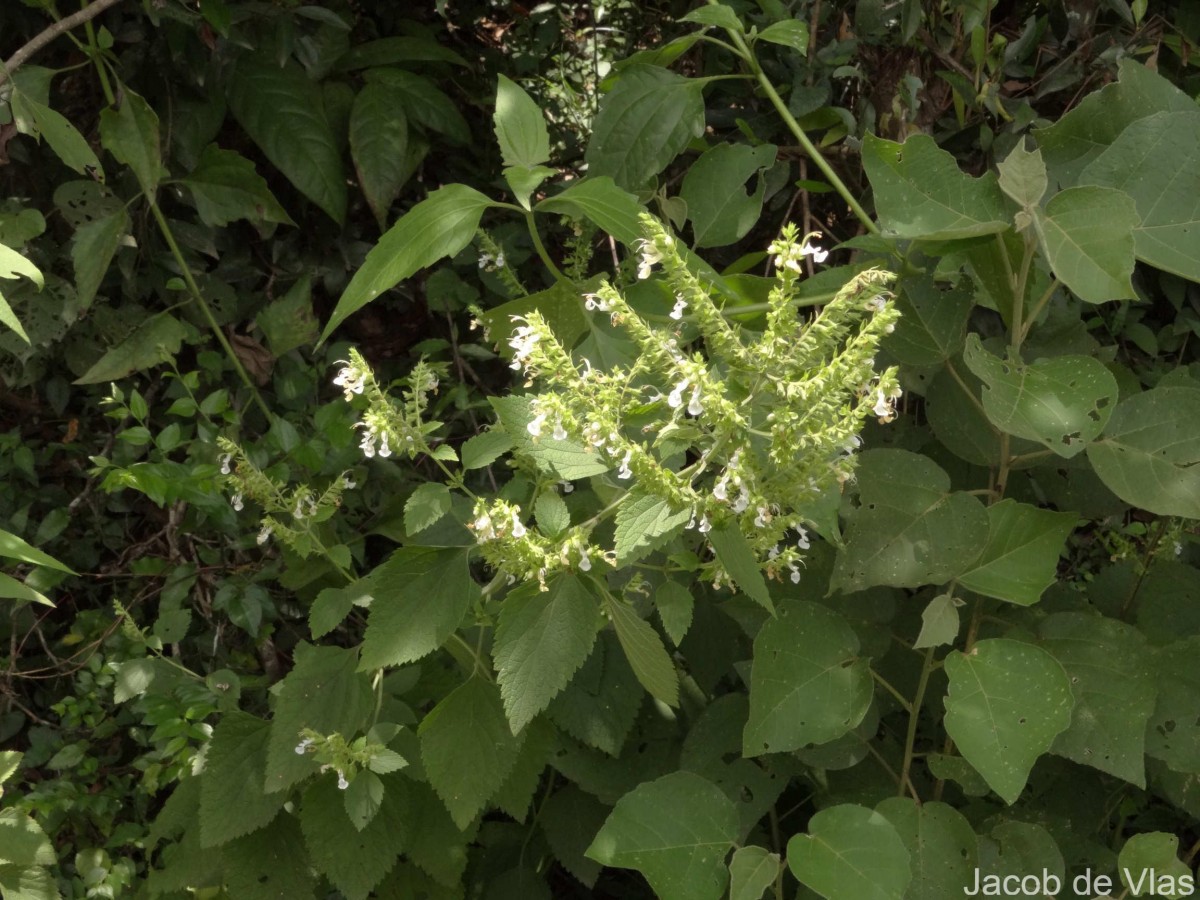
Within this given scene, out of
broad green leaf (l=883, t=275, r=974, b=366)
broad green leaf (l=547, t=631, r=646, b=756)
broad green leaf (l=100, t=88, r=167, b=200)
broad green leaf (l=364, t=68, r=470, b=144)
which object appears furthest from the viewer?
broad green leaf (l=364, t=68, r=470, b=144)

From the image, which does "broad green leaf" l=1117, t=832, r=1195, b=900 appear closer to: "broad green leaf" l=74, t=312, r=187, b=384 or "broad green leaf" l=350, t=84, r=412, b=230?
"broad green leaf" l=350, t=84, r=412, b=230

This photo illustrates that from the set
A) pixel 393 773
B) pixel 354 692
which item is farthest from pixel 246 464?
pixel 393 773

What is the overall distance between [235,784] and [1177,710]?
1340mm

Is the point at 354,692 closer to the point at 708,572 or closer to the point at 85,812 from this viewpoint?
the point at 708,572

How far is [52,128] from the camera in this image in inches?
76.5

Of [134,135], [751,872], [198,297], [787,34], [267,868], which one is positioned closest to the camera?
[751,872]

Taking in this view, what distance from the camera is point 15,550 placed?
138cm

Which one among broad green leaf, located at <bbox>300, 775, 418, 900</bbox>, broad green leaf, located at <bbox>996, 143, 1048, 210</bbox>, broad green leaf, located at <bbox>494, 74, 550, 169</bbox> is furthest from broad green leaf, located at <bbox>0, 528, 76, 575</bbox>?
broad green leaf, located at <bbox>996, 143, 1048, 210</bbox>

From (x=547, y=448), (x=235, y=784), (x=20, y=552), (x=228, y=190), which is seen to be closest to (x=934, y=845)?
(x=547, y=448)

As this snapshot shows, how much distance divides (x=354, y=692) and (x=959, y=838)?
0.86m

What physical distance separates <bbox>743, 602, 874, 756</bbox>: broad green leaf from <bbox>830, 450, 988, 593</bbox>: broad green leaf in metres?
0.08

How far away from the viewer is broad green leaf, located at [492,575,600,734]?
4.37 feet

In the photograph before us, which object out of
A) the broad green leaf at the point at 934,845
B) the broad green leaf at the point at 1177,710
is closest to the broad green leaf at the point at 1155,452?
the broad green leaf at the point at 1177,710

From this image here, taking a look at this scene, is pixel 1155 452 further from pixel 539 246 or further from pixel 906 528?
pixel 539 246
